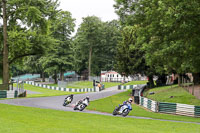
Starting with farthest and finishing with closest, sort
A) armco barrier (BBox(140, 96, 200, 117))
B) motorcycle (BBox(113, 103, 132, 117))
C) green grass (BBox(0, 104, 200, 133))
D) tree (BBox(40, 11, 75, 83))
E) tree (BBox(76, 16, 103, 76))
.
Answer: tree (BBox(76, 16, 103, 76)) → tree (BBox(40, 11, 75, 83)) → armco barrier (BBox(140, 96, 200, 117)) → motorcycle (BBox(113, 103, 132, 117)) → green grass (BBox(0, 104, 200, 133))

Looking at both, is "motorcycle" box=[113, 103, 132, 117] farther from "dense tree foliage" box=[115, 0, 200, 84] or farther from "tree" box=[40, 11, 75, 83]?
"tree" box=[40, 11, 75, 83]

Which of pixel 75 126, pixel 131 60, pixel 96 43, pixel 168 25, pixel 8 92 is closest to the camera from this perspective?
pixel 75 126

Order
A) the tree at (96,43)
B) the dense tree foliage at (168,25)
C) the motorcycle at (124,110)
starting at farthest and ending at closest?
the tree at (96,43) → the motorcycle at (124,110) → the dense tree foliage at (168,25)

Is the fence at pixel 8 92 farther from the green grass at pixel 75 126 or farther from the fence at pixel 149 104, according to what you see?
the green grass at pixel 75 126

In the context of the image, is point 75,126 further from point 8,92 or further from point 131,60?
point 131,60

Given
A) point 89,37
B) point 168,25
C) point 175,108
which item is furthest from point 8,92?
point 89,37

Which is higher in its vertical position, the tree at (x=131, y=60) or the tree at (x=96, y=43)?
the tree at (x=96, y=43)

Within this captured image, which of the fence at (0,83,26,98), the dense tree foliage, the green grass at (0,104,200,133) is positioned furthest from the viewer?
the fence at (0,83,26,98)

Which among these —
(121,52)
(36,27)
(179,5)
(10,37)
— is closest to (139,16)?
(179,5)

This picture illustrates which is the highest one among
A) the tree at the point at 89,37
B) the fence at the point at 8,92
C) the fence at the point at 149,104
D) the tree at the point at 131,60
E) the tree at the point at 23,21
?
the tree at the point at 89,37

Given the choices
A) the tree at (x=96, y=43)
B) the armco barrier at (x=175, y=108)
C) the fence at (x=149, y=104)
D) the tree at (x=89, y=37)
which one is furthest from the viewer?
the tree at (x=96, y=43)

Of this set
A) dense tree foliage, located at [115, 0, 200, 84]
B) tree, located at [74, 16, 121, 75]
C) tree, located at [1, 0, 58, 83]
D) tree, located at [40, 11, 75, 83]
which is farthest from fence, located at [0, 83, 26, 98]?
tree, located at [74, 16, 121, 75]

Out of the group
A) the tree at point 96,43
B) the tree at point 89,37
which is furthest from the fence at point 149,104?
the tree at point 96,43

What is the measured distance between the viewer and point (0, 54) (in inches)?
1287
